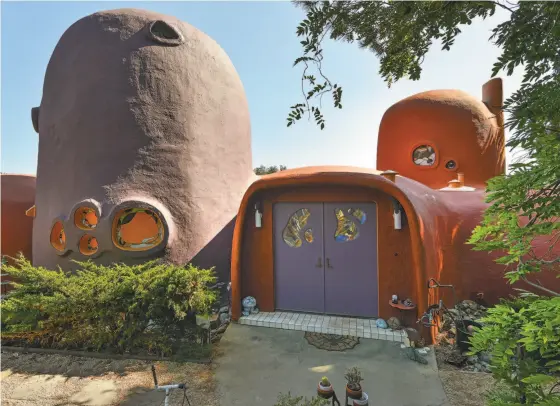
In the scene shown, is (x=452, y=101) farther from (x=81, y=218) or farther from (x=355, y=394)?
(x=81, y=218)

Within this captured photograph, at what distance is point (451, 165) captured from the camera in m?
9.70

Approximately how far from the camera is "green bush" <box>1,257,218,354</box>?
16.7 ft

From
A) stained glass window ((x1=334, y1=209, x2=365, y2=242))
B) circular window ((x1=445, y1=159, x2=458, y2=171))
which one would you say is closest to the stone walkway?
stained glass window ((x1=334, y1=209, x2=365, y2=242))

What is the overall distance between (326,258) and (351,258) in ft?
1.85

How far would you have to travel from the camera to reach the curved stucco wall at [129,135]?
22.4ft

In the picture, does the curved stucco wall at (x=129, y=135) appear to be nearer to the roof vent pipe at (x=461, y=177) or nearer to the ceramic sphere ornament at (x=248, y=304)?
the ceramic sphere ornament at (x=248, y=304)

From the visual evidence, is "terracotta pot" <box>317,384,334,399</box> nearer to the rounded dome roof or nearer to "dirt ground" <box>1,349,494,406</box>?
"dirt ground" <box>1,349,494,406</box>

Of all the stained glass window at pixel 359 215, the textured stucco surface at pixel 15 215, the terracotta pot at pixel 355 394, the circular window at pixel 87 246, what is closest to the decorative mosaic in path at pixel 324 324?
the stained glass window at pixel 359 215

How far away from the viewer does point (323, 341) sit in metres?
5.51

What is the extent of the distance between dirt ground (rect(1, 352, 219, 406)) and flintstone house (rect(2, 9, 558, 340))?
217 cm

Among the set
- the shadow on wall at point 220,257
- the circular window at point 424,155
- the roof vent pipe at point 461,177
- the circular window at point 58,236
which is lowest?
the shadow on wall at point 220,257

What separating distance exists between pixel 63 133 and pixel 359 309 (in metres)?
8.62

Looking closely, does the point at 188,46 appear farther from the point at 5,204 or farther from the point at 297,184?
the point at 5,204

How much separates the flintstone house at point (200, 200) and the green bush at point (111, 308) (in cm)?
144
